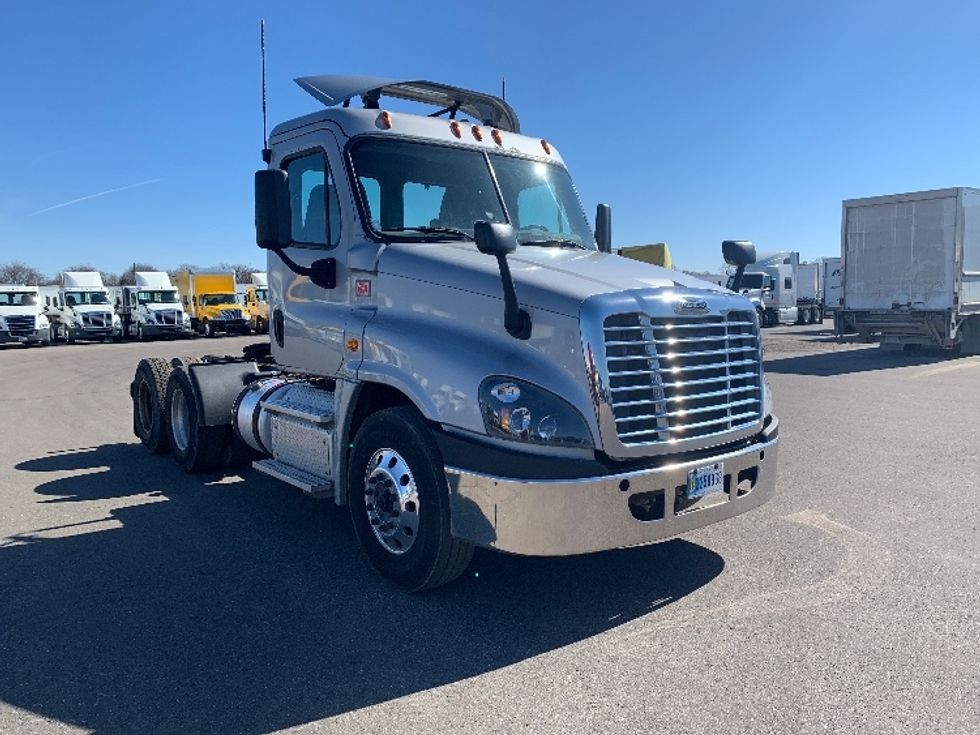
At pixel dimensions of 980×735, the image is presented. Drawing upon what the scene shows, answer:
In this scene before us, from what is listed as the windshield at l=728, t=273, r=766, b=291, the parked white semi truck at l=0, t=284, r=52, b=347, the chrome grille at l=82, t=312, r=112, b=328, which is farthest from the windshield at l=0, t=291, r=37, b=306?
the windshield at l=728, t=273, r=766, b=291

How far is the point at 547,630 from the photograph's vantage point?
392 cm

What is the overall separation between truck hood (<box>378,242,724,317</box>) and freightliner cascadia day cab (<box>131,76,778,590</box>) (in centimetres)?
2

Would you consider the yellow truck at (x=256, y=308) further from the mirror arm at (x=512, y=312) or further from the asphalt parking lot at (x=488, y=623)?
the mirror arm at (x=512, y=312)

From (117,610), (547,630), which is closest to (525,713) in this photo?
(547,630)

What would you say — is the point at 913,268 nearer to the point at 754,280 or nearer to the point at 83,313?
the point at 754,280

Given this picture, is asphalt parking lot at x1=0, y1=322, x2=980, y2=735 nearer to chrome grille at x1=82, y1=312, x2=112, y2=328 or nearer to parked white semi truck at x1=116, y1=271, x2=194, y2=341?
parked white semi truck at x1=116, y1=271, x2=194, y2=341

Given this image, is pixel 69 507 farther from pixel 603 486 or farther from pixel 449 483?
pixel 603 486

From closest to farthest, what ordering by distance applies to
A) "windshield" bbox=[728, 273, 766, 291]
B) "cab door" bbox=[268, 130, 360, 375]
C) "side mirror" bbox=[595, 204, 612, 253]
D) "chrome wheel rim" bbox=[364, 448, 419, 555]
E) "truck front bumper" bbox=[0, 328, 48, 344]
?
"chrome wheel rim" bbox=[364, 448, 419, 555], "cab door" bbox=[268, 130, 360, 375], "side mirror" bbox=[595, 204, 612, 253], "truck front bumper" bbox=[0, 328, 48, 344], "windshield" bbox=[728, 273, 766, 291]

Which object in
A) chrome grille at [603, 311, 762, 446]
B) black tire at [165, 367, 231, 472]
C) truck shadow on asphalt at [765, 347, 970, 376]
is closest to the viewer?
chrome grille at [603, 311, 762, 446]

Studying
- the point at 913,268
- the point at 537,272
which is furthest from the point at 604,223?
the point at 913,268

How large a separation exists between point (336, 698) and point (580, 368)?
6.06ft

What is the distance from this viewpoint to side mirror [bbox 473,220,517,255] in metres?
3.85

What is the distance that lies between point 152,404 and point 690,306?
642 cm

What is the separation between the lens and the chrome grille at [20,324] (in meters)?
30.2
